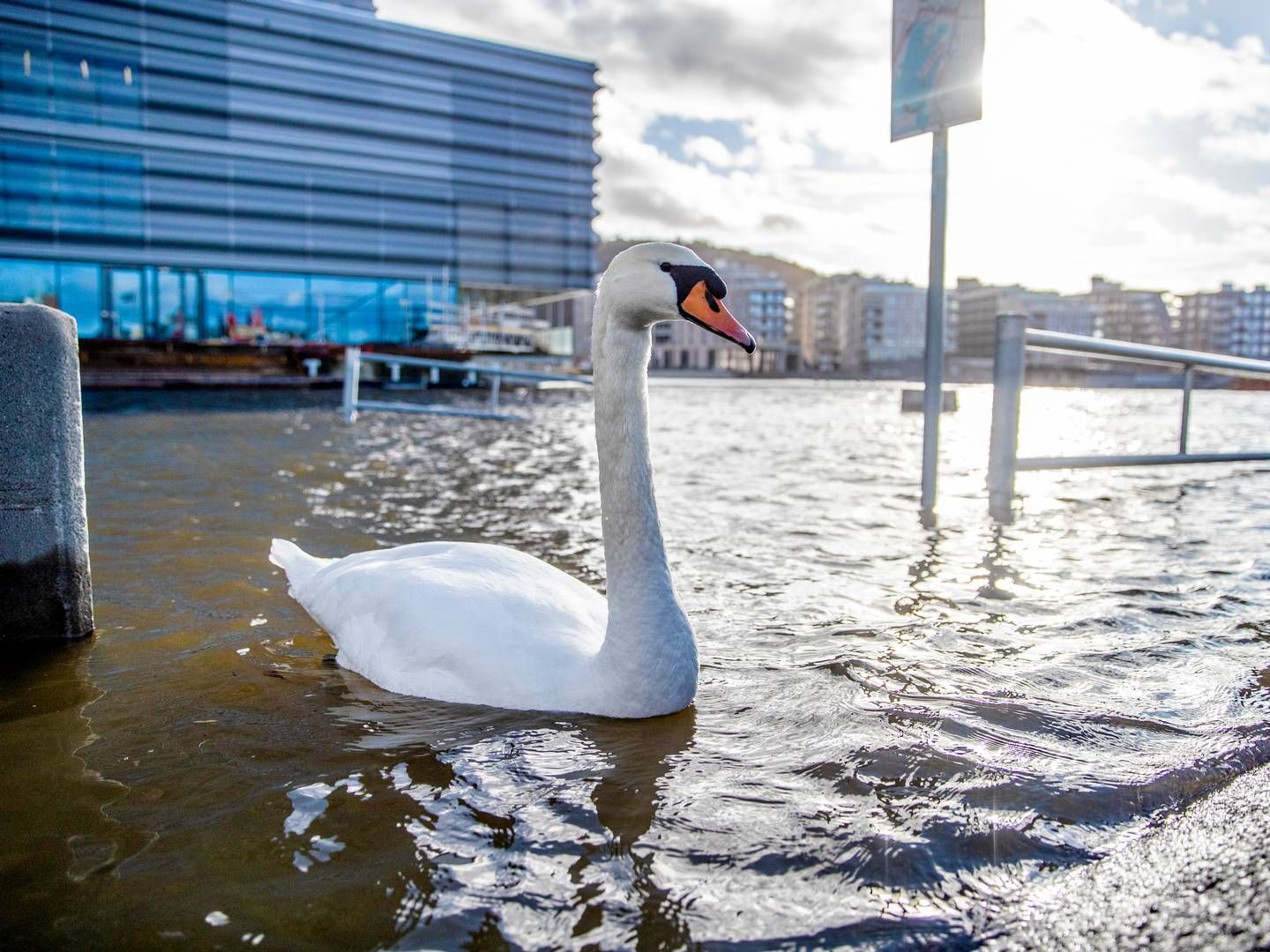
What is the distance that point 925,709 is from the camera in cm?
264

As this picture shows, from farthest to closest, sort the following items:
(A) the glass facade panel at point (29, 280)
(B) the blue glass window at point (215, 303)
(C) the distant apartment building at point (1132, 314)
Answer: (C) the distant apartment building at point (1132, 314) → (B) the blue glass window at point (215, 303) → (A) the glass facade panel at point (29, 280)

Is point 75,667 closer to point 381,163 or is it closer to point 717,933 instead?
point 717,933

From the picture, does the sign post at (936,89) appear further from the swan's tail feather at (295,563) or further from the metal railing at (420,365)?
the metal railing at (420,365)

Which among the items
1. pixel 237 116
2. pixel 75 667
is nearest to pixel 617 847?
pixel 75 667

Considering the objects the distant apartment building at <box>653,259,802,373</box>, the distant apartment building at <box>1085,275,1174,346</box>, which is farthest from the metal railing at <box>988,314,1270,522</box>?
the distant apartment building at <box>1085,275,1174,346</box>

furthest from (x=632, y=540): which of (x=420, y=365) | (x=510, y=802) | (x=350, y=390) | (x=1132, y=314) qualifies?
(x=1132, y=314)

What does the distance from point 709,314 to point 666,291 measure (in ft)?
0.48

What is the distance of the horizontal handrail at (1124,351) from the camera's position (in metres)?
5.84

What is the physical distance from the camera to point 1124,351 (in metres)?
6.18

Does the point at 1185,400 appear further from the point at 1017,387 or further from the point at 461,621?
the point at 461,621

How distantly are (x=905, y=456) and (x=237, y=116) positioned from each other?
56.5 m

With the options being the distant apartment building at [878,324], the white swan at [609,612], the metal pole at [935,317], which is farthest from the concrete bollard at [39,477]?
the distant apartment building at [878,324]

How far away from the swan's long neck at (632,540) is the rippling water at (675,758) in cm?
19

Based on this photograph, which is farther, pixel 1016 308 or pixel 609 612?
pixel 1016 308
